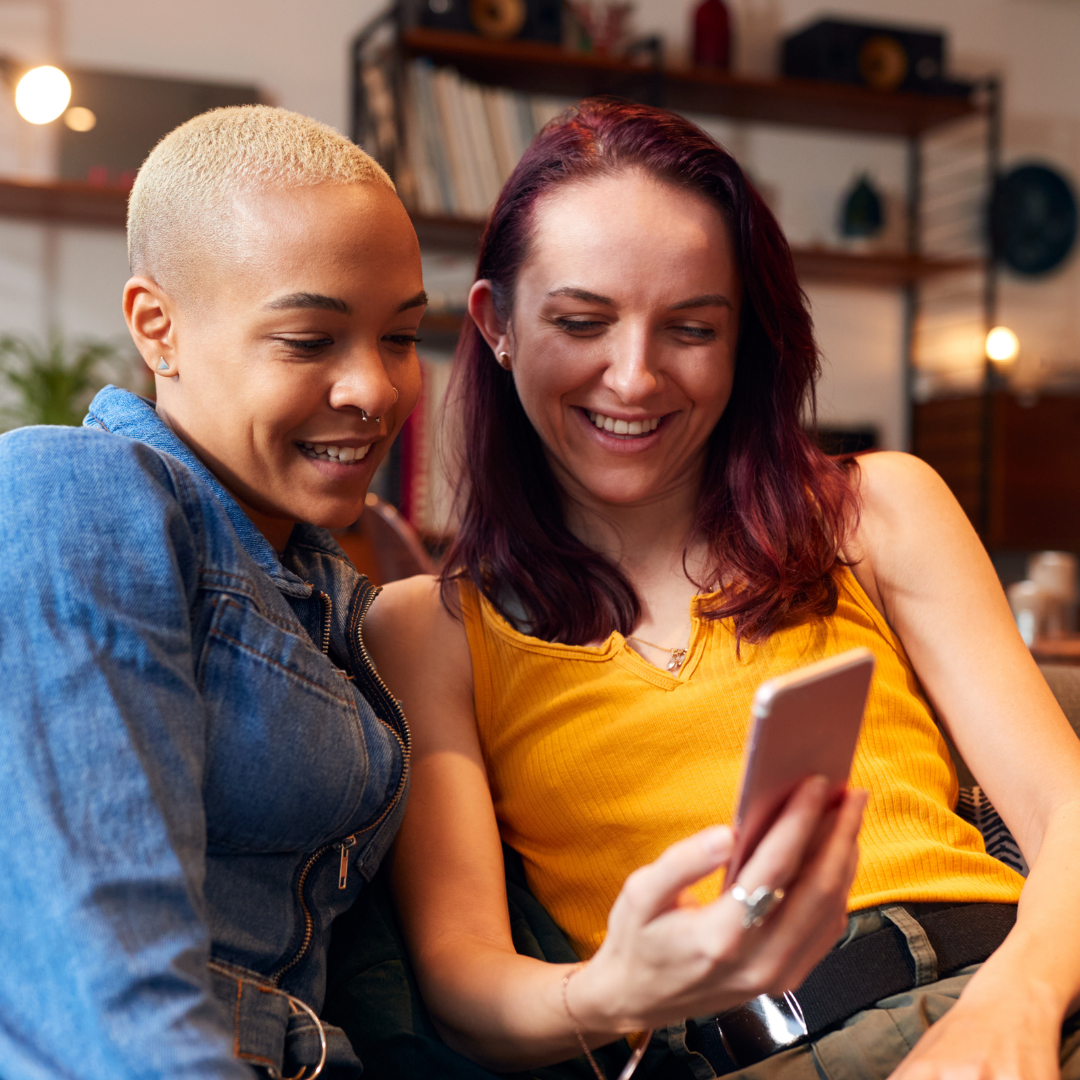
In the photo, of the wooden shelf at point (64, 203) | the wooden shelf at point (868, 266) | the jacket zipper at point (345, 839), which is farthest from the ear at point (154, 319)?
the wooden shelf at point (868, 266)

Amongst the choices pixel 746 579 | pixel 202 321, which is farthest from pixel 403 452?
pixel 202 321

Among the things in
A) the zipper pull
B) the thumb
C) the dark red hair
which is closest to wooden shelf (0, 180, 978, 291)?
the dark red hair

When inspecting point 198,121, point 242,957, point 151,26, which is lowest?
point 242,957

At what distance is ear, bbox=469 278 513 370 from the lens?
4.08 feet

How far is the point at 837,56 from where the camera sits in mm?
3594

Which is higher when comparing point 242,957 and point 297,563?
point 297,563

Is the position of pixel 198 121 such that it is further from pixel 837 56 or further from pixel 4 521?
pixel 837 56

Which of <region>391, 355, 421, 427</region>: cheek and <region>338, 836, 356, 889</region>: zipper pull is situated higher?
<region>391, 355, 421, 427</region>: cheek

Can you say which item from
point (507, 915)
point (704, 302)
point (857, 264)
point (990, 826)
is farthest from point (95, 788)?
point (857, 264)

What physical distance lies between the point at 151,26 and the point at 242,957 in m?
3.05

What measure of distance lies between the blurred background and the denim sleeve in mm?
2018

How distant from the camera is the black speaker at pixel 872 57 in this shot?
3590mm

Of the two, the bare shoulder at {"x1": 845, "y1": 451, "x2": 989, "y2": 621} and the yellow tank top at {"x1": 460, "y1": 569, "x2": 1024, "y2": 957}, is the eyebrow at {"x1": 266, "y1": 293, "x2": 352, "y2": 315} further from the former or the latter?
the bare shoulder at {"x1": 845, "y1": 451, "x2": 989, "y2": 621}

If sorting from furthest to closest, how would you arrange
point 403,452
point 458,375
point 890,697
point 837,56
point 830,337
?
1. point 830,337
2. point 837,56
3. point 403,452
4. point 458,375
5. point 890,697
